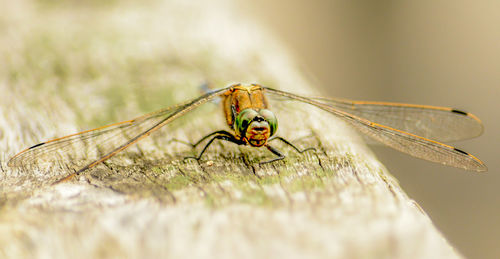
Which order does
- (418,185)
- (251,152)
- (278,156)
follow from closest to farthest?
(278,156), (251,152), (418,185)

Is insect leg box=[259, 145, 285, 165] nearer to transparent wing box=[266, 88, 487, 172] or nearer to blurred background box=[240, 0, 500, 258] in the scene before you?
transparent wing box=[266, 88, 487, 172]

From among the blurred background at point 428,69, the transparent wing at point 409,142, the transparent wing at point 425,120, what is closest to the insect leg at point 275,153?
the transparent wing at point 409,142

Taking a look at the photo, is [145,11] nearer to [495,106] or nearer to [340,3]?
[495,106]

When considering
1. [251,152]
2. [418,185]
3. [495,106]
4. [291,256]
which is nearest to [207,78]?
[251,152]

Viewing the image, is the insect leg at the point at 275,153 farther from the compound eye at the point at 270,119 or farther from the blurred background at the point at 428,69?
the blurred background at the point at 428,69

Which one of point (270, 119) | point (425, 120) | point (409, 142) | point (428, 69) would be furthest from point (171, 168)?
point (428, 69)

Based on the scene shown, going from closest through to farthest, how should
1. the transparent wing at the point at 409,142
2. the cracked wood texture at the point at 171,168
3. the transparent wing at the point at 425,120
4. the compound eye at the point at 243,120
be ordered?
the cracked wood texture at the point at 171,168 < the compound eye at the point at 243,120 < the transparent wing at the point at 409,142 < the transparent wing at the point at 425,120
